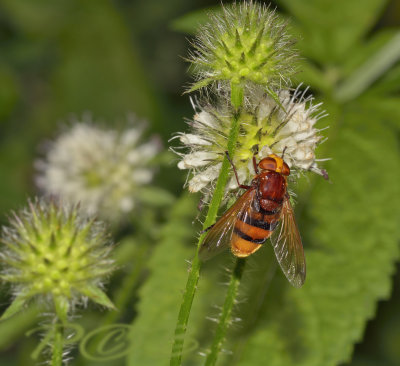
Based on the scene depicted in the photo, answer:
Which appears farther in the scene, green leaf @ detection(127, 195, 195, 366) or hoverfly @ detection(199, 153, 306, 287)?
green leaf @ detection(127, 195, 195, 366)

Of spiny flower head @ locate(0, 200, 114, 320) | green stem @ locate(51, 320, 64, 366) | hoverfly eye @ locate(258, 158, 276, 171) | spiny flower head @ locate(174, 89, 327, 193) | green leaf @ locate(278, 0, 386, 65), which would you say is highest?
green leaf @ locate(278, 0, 386, 65)

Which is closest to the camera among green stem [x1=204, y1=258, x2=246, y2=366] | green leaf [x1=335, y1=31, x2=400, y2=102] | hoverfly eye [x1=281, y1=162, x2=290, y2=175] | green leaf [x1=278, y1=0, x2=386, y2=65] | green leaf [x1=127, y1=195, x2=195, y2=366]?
green stem [x1=204, y1=258, x2=246, y2=366]

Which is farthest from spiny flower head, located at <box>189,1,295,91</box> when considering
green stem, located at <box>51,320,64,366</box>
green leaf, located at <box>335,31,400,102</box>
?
green leaf, located at <box>335,31,400,102</box>

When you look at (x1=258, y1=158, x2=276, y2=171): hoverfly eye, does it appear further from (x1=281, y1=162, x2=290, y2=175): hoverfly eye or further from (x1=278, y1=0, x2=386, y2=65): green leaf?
(x1=278, y1=0, x2=386, y2=65): green leaf

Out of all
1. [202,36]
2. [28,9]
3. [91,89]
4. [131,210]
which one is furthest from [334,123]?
[28,9]

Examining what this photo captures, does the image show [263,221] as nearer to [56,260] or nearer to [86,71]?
[56,260]

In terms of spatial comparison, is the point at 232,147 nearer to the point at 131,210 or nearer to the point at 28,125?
the point at 131,210

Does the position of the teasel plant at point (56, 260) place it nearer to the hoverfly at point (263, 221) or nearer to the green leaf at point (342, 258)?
the hoverfly at point (263, 221)
